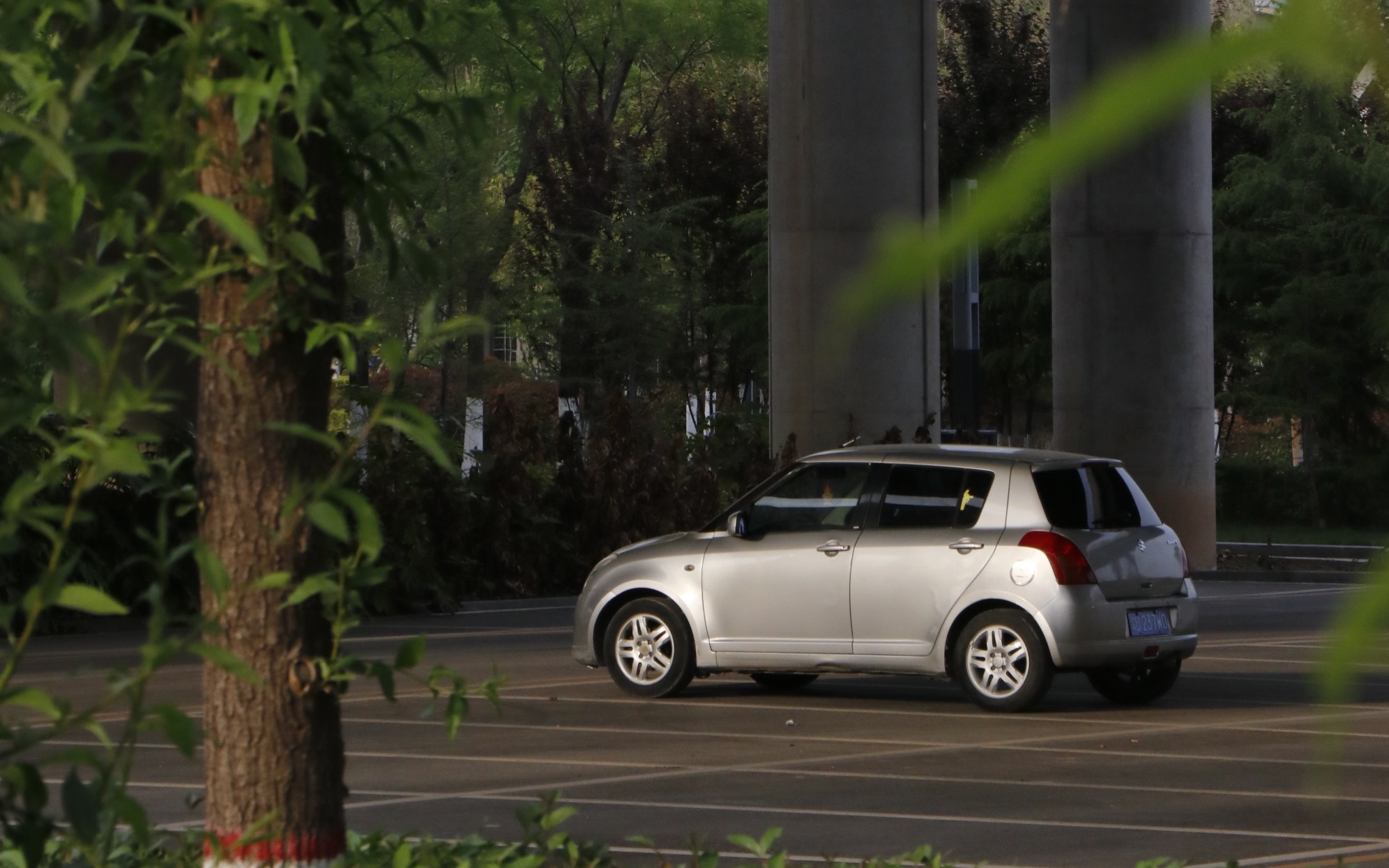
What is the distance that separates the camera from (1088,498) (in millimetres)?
14039

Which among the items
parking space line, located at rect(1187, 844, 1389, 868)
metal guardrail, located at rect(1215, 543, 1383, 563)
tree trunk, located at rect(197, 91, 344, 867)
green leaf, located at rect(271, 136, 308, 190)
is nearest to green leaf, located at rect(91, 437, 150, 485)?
green leaf, located at rect(271, 136, 308, 190)

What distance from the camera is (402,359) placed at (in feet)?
9.62

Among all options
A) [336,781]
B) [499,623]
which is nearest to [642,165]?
[499,623]

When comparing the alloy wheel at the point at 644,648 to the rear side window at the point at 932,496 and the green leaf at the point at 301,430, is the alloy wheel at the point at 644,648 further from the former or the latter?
the green leaf at the point at 301,430

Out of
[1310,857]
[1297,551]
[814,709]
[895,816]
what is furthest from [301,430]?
[1297,551]

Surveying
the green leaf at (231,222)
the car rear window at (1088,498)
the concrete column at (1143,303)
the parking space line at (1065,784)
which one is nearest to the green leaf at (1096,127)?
the green leaf at (231,222)

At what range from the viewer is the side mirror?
1441cm

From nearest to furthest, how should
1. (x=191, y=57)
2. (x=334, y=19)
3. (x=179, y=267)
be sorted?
1. (x=191, y=57)
2. (x=179, y=267)
3. (x=334, y=19)

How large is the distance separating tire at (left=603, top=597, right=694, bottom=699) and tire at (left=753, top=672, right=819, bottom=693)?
0.80m

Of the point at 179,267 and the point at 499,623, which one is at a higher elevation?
the point at 179,267

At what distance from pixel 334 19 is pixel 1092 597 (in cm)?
1093

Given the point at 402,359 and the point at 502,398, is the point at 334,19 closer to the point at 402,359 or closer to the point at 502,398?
the point at 402,359

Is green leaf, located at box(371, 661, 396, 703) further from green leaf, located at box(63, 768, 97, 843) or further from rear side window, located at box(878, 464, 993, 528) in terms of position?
rear side window, located at box(878, 464, 993, 528)

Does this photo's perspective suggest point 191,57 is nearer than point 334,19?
Yes
